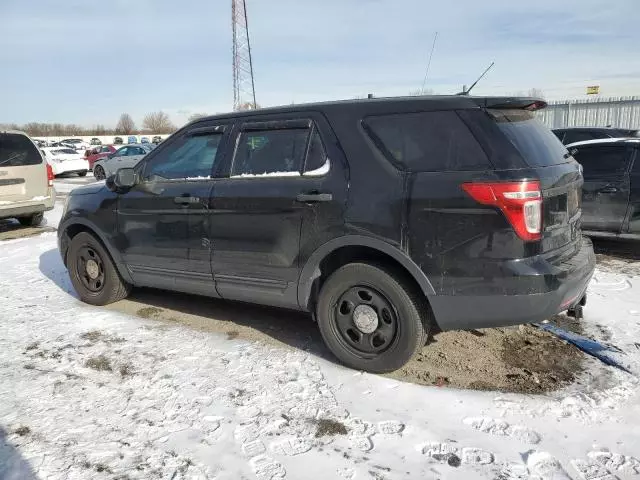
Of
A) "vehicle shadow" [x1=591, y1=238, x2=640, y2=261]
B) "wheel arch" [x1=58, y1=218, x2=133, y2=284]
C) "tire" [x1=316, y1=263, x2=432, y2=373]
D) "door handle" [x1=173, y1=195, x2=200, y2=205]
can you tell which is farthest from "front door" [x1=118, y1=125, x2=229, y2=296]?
"vehicle shadow" [x1=591, y1=238, x2=640, y2=261]

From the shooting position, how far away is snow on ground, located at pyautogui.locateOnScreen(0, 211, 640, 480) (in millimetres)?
2617

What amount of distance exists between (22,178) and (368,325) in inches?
326

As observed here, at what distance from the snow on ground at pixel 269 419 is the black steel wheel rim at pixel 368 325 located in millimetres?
217

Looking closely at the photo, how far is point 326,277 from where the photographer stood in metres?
3.69

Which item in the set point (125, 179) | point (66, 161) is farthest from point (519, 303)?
point (66, 161)

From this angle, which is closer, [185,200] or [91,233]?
[185,200]

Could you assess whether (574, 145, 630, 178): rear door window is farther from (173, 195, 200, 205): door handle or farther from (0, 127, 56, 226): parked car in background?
(0, 127, 56, 226): parked car in background

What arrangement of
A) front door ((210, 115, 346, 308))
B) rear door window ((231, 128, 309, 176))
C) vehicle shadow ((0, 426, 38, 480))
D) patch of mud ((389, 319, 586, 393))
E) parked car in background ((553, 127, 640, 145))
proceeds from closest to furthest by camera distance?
vehicle shadow ((0, 426, 38, 480)) → patch of mud ((389, 319, 586, 393)) → front door ((210, 115, 346, 308)) → rear door window ((231, 128, 309, 176)) → parked car in background ((553, 127, 640, 145))

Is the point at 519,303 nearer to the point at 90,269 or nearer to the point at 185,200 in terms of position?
the point at 185,200

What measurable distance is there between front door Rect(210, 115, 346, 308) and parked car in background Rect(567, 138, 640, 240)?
15.3ft

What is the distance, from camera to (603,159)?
697cm

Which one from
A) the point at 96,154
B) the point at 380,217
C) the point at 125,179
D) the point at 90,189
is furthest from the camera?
the point at 96,154

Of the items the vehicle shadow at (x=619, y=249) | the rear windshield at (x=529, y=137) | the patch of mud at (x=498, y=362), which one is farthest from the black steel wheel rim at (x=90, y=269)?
the vehicle shadow at (x=619, y=249)

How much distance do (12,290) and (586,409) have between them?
583cm
